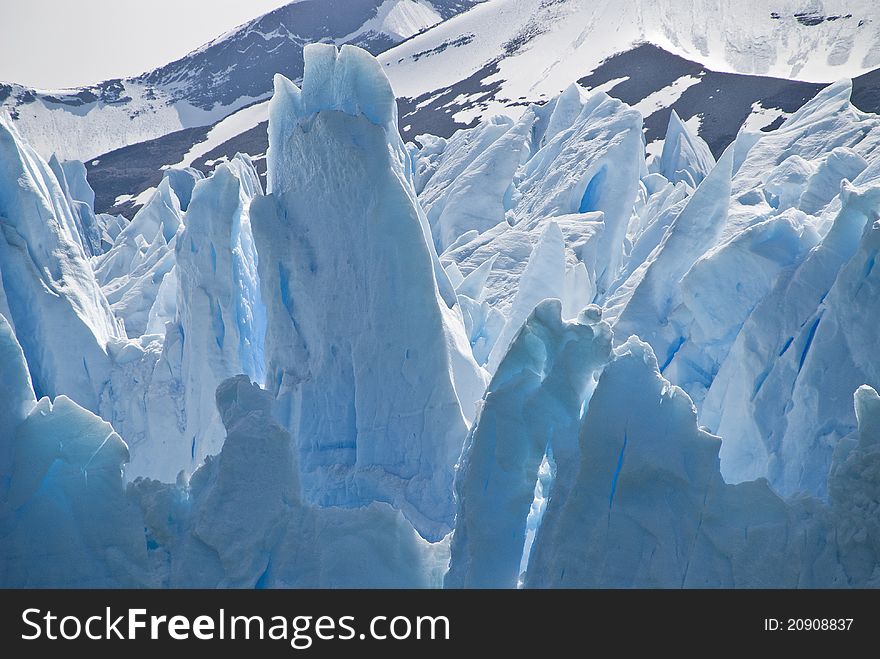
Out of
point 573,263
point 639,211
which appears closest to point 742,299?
point 573,263

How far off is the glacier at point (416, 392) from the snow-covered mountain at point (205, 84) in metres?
46.0

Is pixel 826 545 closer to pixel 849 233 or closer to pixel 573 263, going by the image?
pixel 849 233

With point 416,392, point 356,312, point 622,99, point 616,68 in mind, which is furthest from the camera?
point 616,68

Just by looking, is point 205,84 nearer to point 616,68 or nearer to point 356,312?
point 616,68

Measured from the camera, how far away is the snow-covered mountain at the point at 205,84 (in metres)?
56.4

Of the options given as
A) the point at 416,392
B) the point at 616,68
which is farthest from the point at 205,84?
the point at 416,392

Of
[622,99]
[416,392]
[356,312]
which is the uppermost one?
[356,312]

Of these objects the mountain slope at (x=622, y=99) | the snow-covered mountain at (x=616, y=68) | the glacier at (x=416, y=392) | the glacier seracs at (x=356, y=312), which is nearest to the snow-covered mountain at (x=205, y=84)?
the mountain slope at (x=622, y=99)

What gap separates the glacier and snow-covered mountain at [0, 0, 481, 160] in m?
46.0

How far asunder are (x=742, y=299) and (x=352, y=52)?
3978 millimetres

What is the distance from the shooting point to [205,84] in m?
69.4

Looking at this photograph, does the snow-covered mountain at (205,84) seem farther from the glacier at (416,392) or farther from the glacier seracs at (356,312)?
the glacier seracs at (356,312)

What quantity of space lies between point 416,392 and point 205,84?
68.0 metres

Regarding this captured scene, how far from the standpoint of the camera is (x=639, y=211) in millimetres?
16344
